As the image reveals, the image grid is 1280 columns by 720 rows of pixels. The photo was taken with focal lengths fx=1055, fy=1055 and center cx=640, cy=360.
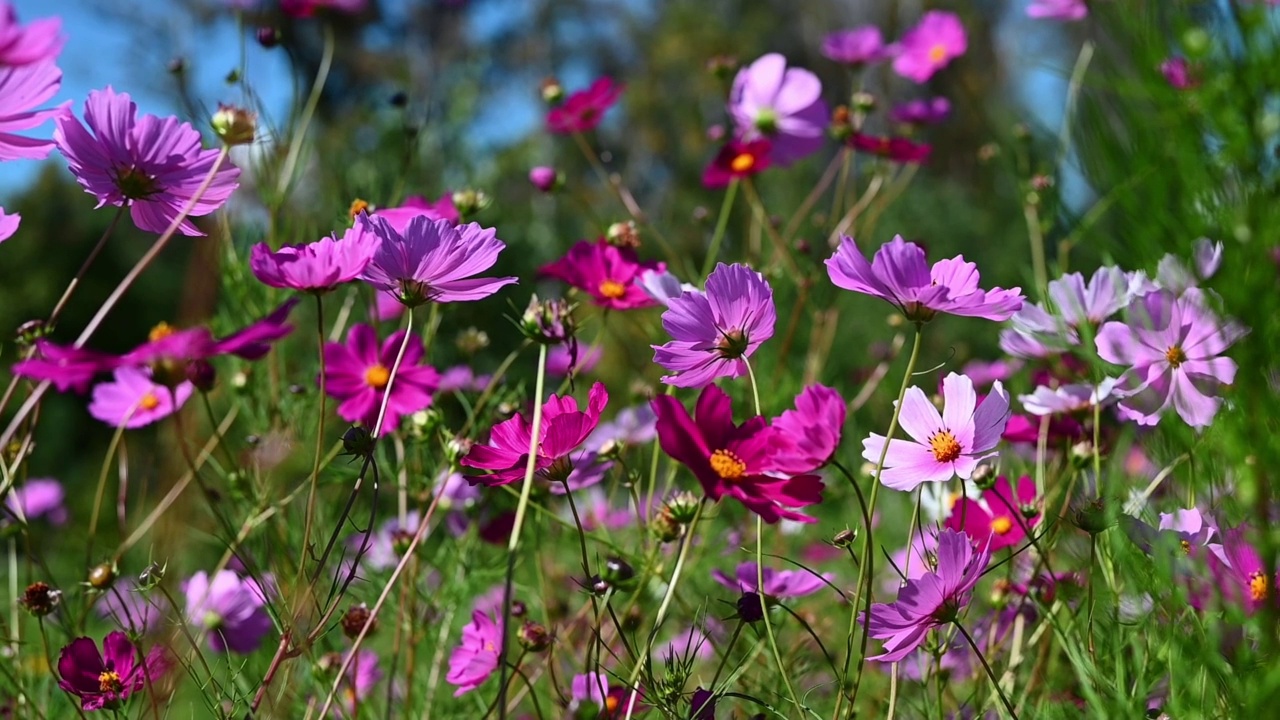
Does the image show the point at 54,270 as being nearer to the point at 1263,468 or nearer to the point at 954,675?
the point at 954,675

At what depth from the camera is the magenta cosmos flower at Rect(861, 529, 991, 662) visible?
0.54 metres

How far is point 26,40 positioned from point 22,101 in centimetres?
13

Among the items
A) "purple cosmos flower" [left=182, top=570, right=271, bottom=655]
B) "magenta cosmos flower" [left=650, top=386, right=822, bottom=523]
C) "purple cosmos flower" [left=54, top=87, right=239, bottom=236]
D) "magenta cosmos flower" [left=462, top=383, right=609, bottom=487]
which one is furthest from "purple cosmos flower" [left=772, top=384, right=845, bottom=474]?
"purple cosmos flower" [left=182, top=570, right=271, bottom=655]

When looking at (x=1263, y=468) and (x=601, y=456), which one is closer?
(x=1263, y=468)

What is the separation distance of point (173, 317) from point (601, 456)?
6.89m

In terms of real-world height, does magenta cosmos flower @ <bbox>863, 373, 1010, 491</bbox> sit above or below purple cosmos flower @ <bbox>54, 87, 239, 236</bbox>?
below

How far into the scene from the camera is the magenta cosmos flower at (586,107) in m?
1.16

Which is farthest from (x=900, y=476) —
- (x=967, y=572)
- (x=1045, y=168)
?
(x=1045, y=168)

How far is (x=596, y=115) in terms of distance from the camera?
118cm

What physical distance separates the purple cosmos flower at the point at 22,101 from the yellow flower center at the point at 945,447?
1.74ft

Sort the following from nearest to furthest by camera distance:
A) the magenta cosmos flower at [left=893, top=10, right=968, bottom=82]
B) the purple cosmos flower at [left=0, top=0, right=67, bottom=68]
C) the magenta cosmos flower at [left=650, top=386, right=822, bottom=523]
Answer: the purple cosmos flower at [left=0, top=0, right=67, bottom=68], the magenta cosmos flower at [left=650, top=386, right=822, bottom=523], the magenta cosmos flower at [left=893, top=10, right=968, bottom=82]

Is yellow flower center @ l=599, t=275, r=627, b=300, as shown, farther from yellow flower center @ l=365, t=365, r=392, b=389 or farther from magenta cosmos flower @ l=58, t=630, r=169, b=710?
magenta cosmos flower @ l=58, t=630, r=169, b=710

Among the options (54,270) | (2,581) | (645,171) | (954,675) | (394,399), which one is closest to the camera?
(394,399)

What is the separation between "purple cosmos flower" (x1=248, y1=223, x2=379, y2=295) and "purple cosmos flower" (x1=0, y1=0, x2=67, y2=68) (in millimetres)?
139
